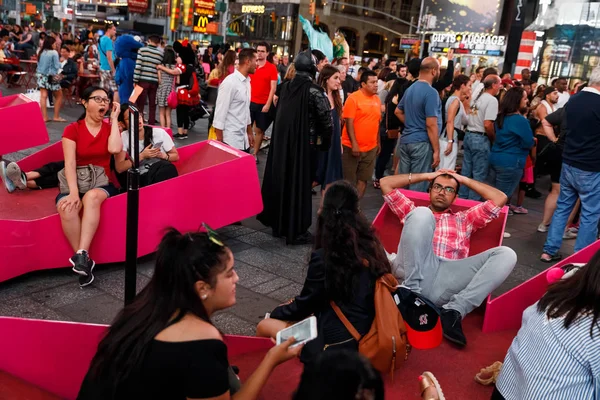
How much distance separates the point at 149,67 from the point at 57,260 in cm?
610

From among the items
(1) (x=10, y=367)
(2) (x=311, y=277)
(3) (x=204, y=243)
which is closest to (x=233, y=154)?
(2) (x=311, y=277)

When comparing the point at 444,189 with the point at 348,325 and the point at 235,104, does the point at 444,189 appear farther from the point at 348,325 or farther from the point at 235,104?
the point at 235,104

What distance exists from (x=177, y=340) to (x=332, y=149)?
422cm

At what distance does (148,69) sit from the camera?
9.79m

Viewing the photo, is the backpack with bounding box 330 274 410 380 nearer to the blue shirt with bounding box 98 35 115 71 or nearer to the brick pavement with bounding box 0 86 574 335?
the brick pavement with bounding box 0 86 574 335

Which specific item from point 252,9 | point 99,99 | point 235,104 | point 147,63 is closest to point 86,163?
point 99,99

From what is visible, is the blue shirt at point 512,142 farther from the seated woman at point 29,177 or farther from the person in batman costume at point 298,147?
the seated woman at point 29,177

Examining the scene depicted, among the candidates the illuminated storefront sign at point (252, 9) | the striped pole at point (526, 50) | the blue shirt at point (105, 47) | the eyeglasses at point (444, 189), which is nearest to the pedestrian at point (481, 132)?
the eyeglasses at point (444, 189)

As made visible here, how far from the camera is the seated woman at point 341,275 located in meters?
2.95

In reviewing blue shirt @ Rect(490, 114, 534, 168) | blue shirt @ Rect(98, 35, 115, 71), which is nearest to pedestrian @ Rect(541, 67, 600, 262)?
blue shirt @ Rect(490, 114, 534, 168)

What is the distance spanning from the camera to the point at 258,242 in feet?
18.3

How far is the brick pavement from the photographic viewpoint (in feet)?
12.8

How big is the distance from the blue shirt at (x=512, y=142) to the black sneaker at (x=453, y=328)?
338 centimetres

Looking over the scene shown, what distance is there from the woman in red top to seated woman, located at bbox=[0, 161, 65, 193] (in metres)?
0.75
